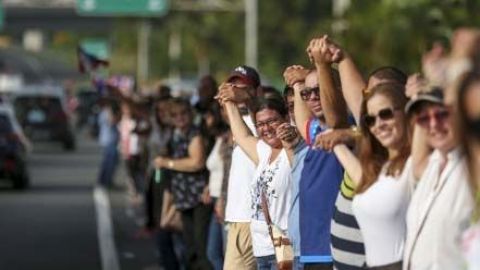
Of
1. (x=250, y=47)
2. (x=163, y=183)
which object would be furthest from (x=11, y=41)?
(x=163, y=183)

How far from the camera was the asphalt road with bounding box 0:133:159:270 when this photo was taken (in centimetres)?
1988

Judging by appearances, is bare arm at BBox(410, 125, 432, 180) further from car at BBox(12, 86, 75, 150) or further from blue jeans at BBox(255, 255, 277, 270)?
car at BBox(12, 86, 75, 150)

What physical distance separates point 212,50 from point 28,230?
8221cm

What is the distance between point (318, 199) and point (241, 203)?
2.47 meters

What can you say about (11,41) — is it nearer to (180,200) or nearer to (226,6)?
(226,6)

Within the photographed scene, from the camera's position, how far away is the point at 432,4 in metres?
30.5

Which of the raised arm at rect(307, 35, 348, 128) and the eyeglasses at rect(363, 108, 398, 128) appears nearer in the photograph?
the eyeglasses at rect(363, 108, 398, 128)

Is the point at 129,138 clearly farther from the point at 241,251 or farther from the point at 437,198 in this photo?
the point at 437,198

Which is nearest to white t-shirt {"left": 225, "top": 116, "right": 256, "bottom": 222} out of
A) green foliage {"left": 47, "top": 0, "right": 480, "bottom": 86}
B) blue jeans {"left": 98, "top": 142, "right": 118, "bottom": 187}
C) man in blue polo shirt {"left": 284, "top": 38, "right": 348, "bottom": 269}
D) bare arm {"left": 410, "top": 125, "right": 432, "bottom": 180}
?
man in blue polo shirt {"left": 284, "top": 38, "right": 348, "bottom": 269}

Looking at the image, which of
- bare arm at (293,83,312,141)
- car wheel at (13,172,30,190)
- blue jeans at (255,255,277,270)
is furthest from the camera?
car wheel at (13,172,30,190)

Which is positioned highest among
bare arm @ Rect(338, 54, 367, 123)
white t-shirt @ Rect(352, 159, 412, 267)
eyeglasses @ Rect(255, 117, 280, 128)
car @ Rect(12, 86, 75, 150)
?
car @ Rect(12, 86, 75, 150)

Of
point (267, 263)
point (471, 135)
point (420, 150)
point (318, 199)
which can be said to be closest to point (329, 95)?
point (318, 199)

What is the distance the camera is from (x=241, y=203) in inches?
494

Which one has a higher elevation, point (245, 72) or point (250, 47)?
point (250, 47)
